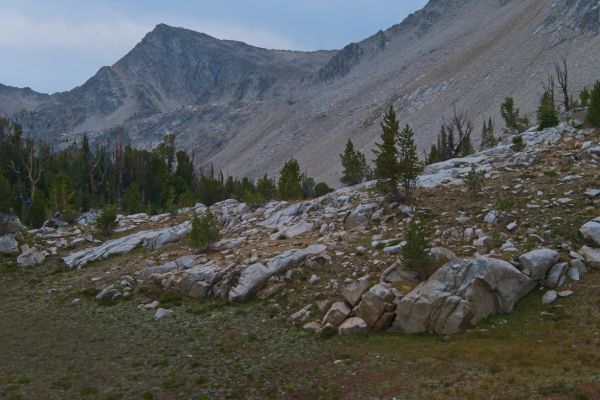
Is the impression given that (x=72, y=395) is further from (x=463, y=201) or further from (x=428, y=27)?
(x=428, y=27)

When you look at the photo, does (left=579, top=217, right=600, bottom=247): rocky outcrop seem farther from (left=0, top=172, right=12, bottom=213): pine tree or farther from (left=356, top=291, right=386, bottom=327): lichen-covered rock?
(left=0, top=172, right=12, bottom=213): pine tree

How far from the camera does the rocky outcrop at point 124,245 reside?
31797mm

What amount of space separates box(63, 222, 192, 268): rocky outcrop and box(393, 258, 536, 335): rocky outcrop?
2105cm

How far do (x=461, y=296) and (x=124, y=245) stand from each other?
25.1 metres

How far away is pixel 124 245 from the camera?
3309 centimetres

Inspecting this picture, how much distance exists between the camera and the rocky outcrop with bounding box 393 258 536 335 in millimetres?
15867

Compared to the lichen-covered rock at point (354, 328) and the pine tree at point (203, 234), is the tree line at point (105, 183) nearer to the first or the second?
the pine tree at point (203, 234)

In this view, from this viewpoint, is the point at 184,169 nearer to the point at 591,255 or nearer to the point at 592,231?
the point at 592,231

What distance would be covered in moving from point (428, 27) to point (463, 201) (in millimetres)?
178880

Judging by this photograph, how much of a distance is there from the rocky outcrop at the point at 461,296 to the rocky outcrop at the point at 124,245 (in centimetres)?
2105

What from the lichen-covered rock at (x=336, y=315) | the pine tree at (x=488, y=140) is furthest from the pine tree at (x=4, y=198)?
the pine tree at (x=488, y=140)

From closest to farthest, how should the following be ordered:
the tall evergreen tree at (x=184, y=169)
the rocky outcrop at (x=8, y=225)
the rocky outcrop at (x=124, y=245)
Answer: the rocky outcrop at (x=124, y=245), the rocky outcrop at (x=8, y=225), the tall evergreen tree at (x=184, y=169)

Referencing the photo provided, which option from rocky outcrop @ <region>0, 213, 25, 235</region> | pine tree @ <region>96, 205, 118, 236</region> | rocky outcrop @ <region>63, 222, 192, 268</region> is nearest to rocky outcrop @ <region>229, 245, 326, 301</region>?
rocky outcrop @ <region>63, 222, 192, 268</region>

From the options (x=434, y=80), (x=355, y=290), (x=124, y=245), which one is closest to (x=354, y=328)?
(x=355, y=290)
